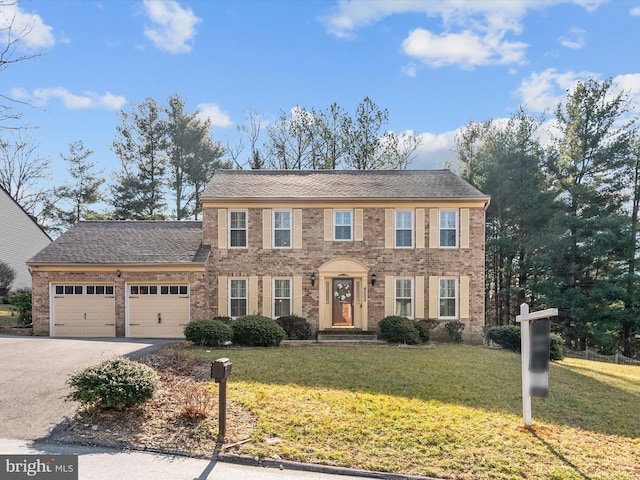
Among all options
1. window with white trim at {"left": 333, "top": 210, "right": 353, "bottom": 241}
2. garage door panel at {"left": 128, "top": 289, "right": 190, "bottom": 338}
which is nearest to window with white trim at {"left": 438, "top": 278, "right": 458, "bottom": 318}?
window with white trim at {"left": 333, "top": 210, "right": 353, "bottom": 241}

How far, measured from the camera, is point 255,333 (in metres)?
14.1

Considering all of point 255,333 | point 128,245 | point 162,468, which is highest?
point 128,245

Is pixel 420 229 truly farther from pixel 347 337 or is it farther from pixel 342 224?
pixel 347 337

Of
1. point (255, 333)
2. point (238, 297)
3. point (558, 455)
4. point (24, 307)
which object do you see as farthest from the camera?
point (24, 307)

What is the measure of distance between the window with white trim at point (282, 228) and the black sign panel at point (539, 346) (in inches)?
462

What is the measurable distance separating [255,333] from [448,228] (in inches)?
358

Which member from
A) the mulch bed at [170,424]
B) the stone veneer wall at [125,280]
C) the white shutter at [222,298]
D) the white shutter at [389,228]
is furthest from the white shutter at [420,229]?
the mulch bed at [170,424]

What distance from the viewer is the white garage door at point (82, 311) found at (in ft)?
53.9

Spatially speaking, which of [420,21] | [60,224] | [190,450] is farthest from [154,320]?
[60,224]

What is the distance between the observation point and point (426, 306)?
17281mm

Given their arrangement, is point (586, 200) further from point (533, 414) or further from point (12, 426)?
point (12, 426)

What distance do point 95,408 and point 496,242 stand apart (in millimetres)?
23742

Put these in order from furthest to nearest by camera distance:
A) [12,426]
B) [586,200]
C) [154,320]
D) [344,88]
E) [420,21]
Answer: [344,88] < [586,200] < [154,320] < [420,21] < [12,426]

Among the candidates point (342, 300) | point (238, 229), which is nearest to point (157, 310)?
point (238, 229)
